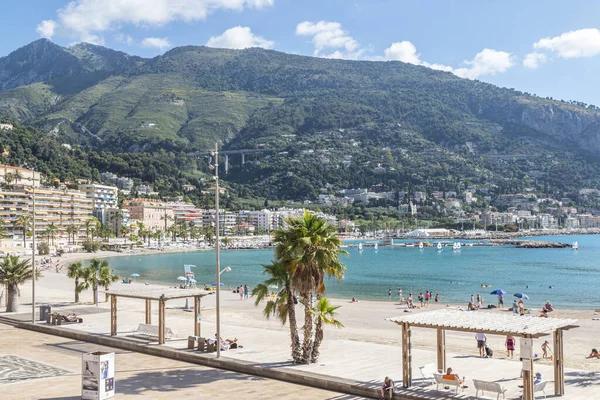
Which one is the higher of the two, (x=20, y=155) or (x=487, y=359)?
(x=20, y=155)

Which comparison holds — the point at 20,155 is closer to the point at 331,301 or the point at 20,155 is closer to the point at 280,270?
the point at 331,301

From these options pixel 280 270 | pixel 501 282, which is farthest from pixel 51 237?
pixel 280 270

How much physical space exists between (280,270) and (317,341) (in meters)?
2.40

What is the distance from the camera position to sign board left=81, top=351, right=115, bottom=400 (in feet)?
46.2

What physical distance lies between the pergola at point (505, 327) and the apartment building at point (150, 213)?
154 m

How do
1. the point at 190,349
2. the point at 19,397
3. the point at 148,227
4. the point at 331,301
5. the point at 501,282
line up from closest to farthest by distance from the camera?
the point at 19,397 < the point at 190,349 < the point at 331,301 < the point at 501,282 < the point at 148,227

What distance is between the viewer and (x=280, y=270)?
17812 mm

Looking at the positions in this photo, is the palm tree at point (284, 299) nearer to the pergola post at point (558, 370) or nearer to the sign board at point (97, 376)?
the sign board at point (97, 376)

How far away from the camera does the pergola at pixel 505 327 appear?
43.8 ft

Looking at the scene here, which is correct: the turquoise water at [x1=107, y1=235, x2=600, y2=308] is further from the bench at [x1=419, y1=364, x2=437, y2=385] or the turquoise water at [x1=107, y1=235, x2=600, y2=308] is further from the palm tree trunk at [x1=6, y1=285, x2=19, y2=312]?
the bench at [x1=419, y1=364, x2=437, y2=385]

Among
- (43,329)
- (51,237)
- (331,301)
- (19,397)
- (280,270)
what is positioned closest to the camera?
(19,397)

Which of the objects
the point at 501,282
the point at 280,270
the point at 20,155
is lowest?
the point at 501,282

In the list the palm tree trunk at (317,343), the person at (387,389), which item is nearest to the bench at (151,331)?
the palm tree trunk at (317,343)

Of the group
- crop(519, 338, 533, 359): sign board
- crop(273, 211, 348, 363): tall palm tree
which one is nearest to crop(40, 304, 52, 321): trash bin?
crop(273, 211, 348, 363): tall palm tree
